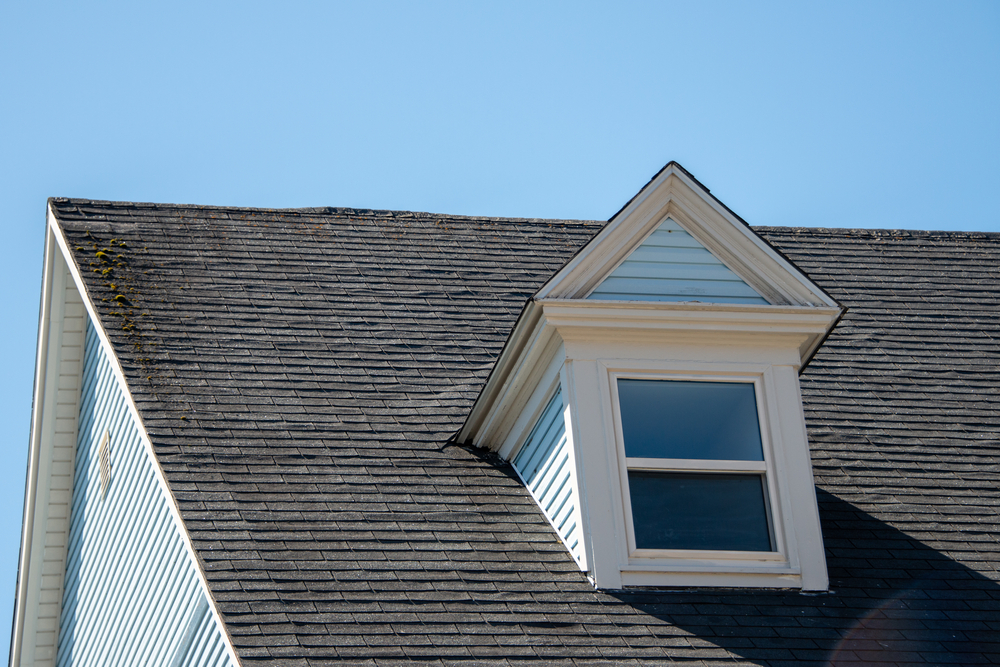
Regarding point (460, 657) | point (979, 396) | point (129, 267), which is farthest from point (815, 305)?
point (129, 267)

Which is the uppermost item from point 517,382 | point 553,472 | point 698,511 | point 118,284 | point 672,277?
point 118,284

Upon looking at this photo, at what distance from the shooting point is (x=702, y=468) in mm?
7293

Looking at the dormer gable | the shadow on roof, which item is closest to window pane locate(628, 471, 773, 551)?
the shadow on roof

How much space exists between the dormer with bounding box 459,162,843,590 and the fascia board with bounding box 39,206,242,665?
2.03 metres

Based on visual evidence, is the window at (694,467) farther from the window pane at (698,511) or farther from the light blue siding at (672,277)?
the light blue siding at (672,277)

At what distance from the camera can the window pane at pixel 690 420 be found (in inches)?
292

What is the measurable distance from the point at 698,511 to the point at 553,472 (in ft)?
3.03

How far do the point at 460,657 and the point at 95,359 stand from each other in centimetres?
549

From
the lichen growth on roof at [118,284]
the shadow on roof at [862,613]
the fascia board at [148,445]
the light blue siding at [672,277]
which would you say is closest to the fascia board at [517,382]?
the light blue siding at [672,277]

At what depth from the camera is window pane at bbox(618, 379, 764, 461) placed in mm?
7406

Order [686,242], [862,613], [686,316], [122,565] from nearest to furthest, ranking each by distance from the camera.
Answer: [862,613]
[686,316]
[686,242]
[122,565]

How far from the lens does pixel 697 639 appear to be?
646 cm

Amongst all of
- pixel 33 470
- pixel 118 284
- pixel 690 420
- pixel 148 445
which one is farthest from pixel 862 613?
pixel 33 470

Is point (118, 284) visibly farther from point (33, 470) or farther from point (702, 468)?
point (702, 468)
